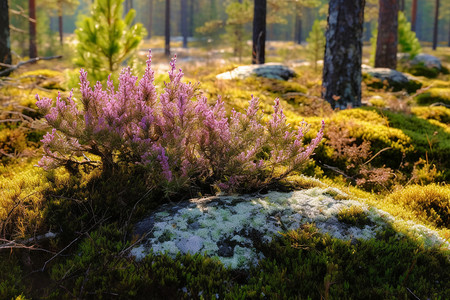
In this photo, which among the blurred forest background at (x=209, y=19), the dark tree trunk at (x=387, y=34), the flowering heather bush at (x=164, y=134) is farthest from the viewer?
the blurred forest background at (x=209, y=19)

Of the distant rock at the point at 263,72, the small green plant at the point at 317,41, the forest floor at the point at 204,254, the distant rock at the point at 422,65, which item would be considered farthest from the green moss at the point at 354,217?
the distant rock at the point at 422,65

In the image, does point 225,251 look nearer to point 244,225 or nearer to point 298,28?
point 244,225

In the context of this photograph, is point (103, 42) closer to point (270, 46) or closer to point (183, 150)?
point (183, 150)

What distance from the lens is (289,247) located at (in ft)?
8.56

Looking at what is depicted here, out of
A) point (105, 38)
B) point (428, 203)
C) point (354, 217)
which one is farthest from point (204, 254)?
point (105, 38)

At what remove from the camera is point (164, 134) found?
3004mm

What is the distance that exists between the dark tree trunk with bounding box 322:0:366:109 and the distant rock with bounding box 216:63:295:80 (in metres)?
3.04

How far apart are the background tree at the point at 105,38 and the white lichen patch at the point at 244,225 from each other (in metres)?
4.38

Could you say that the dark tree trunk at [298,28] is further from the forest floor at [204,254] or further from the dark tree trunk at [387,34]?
the forest floor at [204,254]

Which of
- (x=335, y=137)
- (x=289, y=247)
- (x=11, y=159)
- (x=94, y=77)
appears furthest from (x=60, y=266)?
(x=94, y=77)

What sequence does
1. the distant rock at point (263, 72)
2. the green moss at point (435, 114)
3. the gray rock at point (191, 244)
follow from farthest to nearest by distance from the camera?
the distant rock at point (263, 72)
the green moss at point (435, 114)
the gray rock at point (191, 244)

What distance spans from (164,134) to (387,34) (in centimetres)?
1474

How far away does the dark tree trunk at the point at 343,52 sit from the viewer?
7344 millimetres

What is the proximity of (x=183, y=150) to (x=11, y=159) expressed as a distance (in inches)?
129
